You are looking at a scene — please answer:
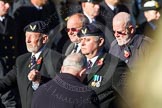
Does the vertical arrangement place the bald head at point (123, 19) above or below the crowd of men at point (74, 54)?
above

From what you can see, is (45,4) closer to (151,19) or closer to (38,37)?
(151,19)

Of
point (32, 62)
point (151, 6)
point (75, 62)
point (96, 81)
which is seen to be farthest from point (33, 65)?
point (151, 6)

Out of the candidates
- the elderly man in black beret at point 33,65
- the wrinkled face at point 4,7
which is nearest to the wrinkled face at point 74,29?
the elderly man in black beret at point 33,65

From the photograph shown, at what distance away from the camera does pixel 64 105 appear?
7.93 m

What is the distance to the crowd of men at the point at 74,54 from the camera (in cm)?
806

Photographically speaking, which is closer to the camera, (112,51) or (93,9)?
(112,51)

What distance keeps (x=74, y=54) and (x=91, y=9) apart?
3319mm

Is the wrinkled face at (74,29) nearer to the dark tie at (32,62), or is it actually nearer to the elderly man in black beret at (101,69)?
the elderly man in black beret at (101,69)

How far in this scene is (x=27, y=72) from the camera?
974 centimetres

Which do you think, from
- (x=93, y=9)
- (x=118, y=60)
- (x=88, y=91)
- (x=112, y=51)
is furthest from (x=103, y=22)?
(x=88, y=91)

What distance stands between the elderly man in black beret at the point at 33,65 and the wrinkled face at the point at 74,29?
0.50m

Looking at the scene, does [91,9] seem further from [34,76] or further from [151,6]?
[34,76]

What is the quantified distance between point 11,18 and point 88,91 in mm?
4577

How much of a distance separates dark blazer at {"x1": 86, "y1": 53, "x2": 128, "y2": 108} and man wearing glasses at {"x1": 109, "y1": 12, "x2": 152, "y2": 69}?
0.56 metres
